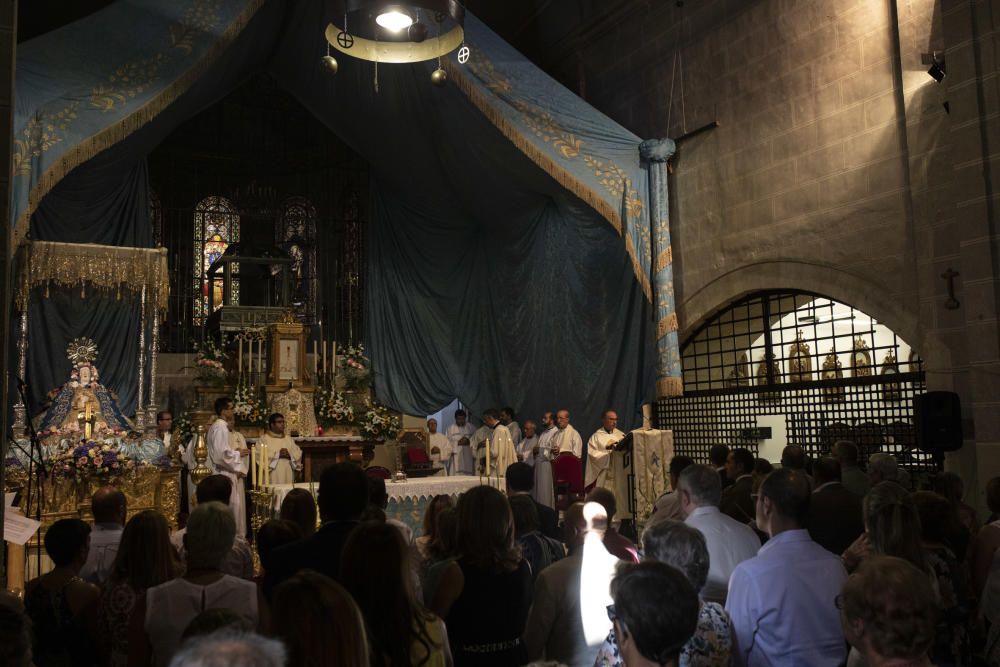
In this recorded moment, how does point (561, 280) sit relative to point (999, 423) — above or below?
above

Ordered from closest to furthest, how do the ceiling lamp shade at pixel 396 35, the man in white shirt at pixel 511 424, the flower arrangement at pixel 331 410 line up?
the ceiling lamp shade at pixel 396 35 → the flower arrangement at pixel 331 410 → the man in white shirt at pixel 511 424

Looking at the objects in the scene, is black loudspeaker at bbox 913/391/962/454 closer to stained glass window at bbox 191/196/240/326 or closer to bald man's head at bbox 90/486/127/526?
bald man's head at bbox 90/486/127/526

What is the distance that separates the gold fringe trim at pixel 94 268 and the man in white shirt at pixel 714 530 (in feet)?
29.8

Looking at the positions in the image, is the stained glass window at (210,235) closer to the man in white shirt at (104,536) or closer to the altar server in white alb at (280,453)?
the altar server in white alb at (280,453)

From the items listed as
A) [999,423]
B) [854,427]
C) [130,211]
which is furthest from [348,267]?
[999,423]

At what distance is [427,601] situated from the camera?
3.19m

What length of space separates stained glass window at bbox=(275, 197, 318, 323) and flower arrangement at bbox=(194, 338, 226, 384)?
16.7 ft

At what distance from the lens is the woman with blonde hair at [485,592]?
3.21m

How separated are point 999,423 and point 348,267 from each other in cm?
1407

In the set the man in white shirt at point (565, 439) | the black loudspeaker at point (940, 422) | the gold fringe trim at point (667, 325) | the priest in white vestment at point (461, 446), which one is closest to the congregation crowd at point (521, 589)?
the black loudspeaker at point (940, 422)

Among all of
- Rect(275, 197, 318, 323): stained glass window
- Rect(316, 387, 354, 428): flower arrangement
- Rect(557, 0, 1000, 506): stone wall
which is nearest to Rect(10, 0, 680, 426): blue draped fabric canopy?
Rect(557, 0, 1000, 506): stone wall

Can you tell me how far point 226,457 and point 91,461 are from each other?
1539 mm

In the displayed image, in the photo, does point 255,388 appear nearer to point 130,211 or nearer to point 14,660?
point 130,211

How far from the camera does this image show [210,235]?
19078 mm
